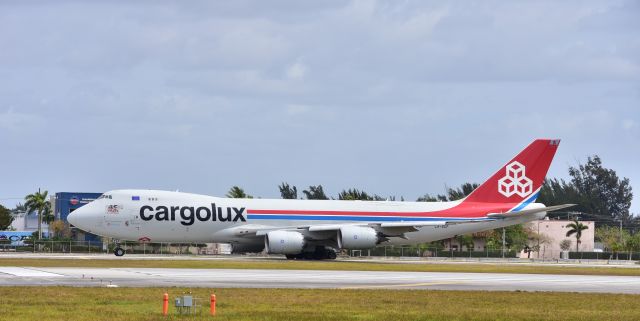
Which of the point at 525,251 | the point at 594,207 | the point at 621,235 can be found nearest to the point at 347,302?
the point at 525,251

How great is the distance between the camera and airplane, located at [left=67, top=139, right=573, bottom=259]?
236ft

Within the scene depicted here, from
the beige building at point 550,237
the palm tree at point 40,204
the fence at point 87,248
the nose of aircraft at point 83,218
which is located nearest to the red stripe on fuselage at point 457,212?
the nose of aircraft at point 83,218

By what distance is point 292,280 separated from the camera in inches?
1718

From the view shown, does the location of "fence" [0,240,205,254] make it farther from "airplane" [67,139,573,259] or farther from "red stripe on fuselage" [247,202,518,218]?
"red stripe on fuselage" [247,202,518,218]

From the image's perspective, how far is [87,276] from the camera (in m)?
43.7

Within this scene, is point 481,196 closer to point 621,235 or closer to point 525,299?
point 525,299

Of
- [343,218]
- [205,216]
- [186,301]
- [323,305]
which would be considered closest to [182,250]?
[205,216]

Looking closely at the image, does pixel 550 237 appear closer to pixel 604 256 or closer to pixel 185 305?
pixel 604 256

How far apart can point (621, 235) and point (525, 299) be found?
10322cm

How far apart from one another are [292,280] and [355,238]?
2838 cm

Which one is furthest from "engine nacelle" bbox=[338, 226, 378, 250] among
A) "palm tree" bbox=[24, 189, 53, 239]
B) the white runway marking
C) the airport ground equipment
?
"palm tree" bbox=[24, 189, 53, 239]

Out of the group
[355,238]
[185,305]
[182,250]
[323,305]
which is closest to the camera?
[185,305]

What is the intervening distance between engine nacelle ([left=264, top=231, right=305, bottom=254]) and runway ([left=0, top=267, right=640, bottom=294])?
1782 centimetres

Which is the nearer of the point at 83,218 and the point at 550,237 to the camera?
the point at 83,218
